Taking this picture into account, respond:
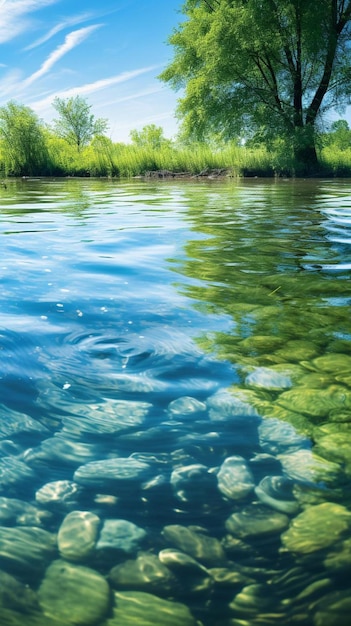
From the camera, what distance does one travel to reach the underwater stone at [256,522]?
1.10 metres

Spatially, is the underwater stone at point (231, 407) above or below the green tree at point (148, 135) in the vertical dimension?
below

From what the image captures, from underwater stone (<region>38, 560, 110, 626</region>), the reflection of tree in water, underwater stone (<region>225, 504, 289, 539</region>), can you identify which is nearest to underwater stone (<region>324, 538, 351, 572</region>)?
underwater stone (<region>225, 504, 289, 539</region>)

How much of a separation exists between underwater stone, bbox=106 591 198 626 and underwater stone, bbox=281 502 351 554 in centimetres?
29

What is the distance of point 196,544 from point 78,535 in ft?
0.89

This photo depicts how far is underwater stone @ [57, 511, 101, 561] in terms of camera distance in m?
1.05

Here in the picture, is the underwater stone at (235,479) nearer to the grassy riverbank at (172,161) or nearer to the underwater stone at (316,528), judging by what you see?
the underwater stone at (316,528)

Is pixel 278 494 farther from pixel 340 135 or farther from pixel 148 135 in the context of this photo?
pixel 148 135

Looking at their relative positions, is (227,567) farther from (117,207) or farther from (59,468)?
(117,207)

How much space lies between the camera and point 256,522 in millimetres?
1134

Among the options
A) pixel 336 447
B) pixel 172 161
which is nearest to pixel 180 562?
pixel 336 447

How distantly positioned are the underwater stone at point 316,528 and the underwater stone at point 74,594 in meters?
0.42

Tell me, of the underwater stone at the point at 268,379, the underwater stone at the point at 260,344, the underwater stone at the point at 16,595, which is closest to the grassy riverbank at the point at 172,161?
the underwater stone at the point at 260,344

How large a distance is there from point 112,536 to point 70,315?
1.70m

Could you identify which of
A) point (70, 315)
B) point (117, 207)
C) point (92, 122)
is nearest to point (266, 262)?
point (70, 315)
